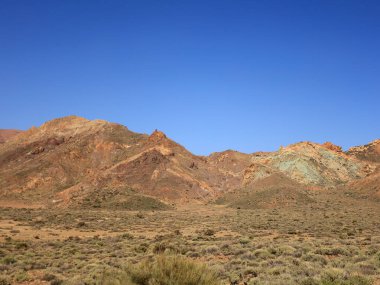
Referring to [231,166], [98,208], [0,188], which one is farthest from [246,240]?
[231,166]

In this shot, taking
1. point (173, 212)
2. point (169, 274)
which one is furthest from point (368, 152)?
point (169, 274)

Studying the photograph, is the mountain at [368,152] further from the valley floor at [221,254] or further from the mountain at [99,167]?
the valley floor at [221,254]

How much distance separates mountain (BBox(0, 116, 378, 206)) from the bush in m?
57.1

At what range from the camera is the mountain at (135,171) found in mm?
73562

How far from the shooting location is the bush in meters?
9.27

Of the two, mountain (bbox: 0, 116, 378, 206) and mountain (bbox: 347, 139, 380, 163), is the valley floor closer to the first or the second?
mountain (bbox: 0, 116, 378, 206)

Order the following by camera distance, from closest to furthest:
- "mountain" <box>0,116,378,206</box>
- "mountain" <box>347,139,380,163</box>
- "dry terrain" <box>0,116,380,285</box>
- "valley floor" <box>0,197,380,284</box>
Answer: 1. "valley floor" <box>0,197,380,284</box>
2. "dry terrain" <box>0,116,380,285</box>
3. "mountain" <box>0,116,378,206</box>
4. "mountain" <box>347,139,380,163</box>

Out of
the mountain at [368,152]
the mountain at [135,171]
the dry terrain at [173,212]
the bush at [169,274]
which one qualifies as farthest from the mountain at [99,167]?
the bush at [169,274]

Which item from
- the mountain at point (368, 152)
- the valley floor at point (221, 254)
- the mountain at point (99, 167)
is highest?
the mountain at point (368, 152)

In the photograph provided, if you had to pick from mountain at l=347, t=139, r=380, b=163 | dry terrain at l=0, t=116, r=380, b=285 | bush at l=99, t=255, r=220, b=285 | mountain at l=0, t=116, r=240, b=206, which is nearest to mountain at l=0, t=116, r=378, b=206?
mountain at l=0, t=116, r=240, b=206

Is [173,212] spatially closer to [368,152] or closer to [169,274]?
[169,274]

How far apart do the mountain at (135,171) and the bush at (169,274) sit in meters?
57.1

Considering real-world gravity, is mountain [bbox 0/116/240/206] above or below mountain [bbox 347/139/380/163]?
below

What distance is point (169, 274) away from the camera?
952 centimetres
